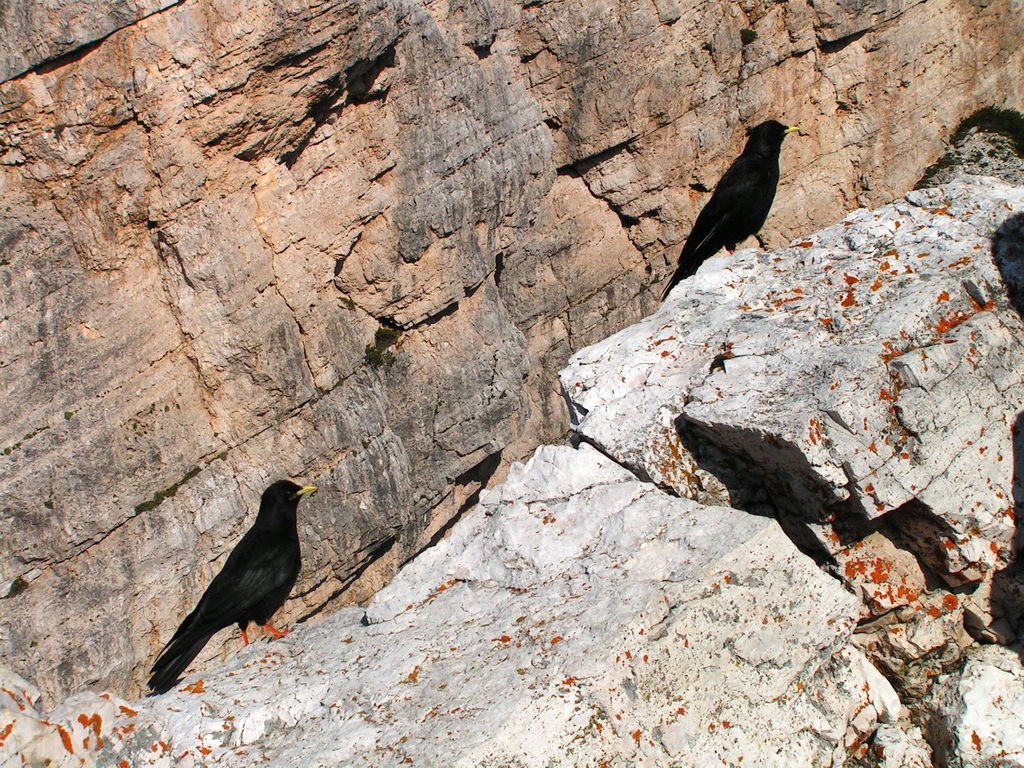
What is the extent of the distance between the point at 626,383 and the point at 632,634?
2455 mm

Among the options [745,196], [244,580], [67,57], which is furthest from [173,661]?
[745,196]

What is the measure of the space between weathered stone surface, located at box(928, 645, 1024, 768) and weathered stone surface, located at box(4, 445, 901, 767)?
0.88 ft

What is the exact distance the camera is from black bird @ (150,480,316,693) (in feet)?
27.3

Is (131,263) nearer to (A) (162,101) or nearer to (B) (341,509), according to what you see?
(A) (162,101)

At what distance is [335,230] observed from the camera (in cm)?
1059

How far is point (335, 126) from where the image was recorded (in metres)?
10.4

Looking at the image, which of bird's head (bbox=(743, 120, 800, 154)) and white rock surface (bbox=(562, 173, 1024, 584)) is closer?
white rock surface (bbox=(562, 173, 1024, 584))

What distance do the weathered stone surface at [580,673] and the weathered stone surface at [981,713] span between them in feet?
0.88

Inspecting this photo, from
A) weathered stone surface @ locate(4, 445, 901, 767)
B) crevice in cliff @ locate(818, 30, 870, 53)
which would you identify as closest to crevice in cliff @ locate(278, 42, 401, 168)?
weathered stone surface @ locate(4, 445, 901, 767)

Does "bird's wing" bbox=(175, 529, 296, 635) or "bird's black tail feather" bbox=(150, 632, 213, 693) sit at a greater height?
"bird's wing" bbox=(175, 529, 296, 635)

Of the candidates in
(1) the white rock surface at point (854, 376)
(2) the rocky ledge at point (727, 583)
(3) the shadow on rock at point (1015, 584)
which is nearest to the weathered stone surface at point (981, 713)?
(2) the rocky ledge at point (727, 583)

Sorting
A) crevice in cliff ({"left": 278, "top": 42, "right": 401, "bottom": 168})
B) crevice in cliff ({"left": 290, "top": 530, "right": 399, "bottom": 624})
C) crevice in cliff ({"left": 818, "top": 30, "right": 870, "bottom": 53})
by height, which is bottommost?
crevice in cliff ({"left": 290, "top": 530, "right": 399, "bottom": 624})

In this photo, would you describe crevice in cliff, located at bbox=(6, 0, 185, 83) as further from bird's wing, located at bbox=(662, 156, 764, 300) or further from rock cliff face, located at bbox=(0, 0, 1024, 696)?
bird's wing, located at bbox=(662, 156, 764, 300)

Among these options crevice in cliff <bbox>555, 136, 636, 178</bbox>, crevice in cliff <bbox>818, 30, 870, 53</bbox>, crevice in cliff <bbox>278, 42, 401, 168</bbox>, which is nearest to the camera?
crevice in cliff <bbox>278, 42, 401, 168</bbox>
